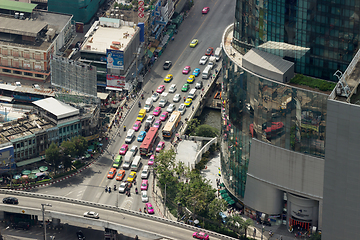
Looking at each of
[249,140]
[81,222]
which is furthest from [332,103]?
[81,222]

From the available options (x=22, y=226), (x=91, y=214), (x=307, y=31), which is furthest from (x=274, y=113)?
(x=22, y=226)

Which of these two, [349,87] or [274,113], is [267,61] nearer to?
[274,113]

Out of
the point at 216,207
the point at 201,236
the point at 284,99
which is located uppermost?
the point at 284,99

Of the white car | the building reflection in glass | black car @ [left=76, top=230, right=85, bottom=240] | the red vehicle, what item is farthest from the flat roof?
black car @ [left=76, top=230, right=85, bottom=240]

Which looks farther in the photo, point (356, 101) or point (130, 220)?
point (130, 220)

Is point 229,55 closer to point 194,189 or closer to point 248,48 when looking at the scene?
point 248,48

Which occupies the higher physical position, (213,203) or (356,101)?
(356,101)

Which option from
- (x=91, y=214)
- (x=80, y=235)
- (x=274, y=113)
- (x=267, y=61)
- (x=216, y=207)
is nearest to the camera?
(x=274, y=113)
